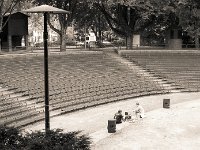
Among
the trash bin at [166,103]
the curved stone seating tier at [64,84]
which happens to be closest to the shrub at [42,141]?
the curved stone seating tier at [64,84]

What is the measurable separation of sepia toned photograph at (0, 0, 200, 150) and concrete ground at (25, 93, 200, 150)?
0.05 meters

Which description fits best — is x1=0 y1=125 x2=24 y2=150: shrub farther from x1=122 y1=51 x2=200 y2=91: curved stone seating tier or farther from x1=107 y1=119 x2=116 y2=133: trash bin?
x1=122 y1=51 x2=200 y2=91: curved stone seating tier

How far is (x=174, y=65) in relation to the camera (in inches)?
1614

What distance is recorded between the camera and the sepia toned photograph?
50.2ft

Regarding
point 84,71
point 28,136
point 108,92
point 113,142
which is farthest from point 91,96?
point 28,136

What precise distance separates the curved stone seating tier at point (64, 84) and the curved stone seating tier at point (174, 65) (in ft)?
8.05

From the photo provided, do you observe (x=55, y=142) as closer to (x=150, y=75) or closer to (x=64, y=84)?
(x=64, y=84)

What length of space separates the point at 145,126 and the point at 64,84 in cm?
1021

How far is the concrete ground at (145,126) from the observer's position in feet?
62.6

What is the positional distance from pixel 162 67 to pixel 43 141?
98.7ft

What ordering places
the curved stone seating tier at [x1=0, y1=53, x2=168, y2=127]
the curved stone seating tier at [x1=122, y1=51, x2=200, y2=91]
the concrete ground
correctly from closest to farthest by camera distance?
the concrete ground < the curved stone seating tier at [x1=0, y1=53, x2=168, y2=127] < the curved stone seating tier at [x1=122, y1=51, x2=200, y2=91]

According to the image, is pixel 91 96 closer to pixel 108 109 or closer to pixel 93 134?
pixel 108 109

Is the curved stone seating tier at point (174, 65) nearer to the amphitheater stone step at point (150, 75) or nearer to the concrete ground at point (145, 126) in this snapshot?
the amphitheater stone step at point (150, 75)

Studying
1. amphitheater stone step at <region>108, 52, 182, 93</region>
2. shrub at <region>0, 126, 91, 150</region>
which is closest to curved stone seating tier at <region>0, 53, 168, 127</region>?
amphitheater stone step at <region>108, 52, 182, 93</region>
